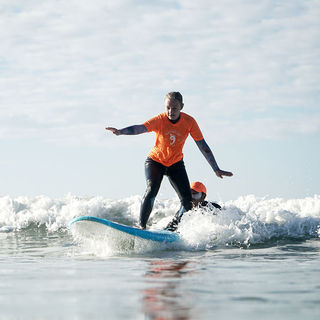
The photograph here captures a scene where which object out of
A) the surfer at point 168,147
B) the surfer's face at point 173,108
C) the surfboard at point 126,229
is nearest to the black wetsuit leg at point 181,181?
the surfer at point 168,147

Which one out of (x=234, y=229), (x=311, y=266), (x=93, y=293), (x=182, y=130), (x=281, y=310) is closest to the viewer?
(x=281, y=310)

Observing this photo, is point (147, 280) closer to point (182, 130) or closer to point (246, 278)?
point (246, 278)

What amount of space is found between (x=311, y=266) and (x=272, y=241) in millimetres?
3349

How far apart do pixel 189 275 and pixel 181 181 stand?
2833 millimetres

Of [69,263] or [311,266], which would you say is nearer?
[311,266]

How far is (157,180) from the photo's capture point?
289 inches

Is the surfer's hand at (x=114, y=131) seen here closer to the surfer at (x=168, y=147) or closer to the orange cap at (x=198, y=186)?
the surfer at (x=168, y=147)

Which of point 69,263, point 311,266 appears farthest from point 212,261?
point 69,263

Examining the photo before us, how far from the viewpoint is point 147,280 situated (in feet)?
14.6

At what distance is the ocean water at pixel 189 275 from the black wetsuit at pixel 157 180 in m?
0.45

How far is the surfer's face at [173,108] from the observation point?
23.3ft

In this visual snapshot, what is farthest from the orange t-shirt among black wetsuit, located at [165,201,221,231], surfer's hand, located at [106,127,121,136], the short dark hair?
black wetsuit, located at [165,201,221,231]

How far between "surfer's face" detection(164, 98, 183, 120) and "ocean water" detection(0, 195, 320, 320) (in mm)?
1558

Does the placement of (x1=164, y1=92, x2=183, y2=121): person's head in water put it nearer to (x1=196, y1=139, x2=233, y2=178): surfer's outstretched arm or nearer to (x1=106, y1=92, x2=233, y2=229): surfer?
(x1=106, y1=92, x2=233, y2=229): surfer
